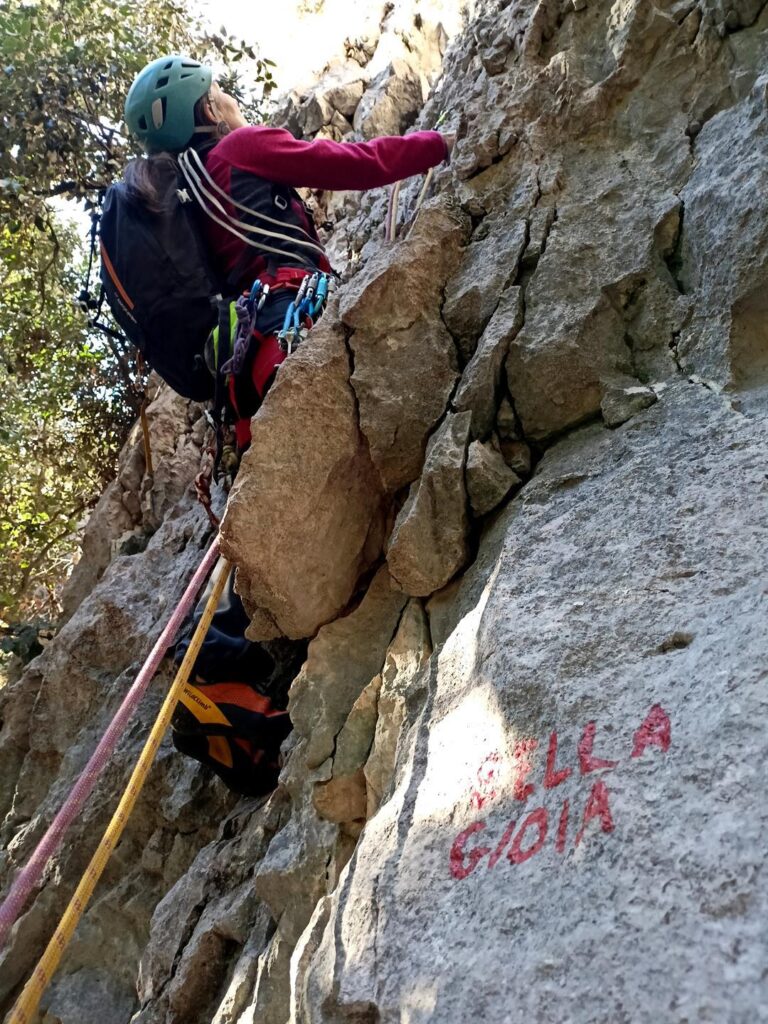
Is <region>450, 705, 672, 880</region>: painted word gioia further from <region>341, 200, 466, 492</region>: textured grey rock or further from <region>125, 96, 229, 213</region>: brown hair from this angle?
<region>125, 96, 229, 213</region>: brown hair

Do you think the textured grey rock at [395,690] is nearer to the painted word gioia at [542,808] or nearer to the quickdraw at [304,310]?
the painted word gioia at [542,808]

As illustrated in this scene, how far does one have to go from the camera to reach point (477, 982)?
1679 millimetres

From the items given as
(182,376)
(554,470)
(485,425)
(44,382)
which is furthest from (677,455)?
(44,382)

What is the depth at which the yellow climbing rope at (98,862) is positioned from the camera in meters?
2.49

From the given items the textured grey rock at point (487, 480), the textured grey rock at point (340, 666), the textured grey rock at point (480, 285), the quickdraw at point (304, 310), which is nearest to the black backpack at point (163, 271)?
the quickdraw at point (304, 310)

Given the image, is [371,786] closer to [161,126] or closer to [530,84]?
[530,84]

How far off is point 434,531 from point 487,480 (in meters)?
0.28

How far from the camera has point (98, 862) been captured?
289cm

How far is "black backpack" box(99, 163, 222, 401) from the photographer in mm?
4449

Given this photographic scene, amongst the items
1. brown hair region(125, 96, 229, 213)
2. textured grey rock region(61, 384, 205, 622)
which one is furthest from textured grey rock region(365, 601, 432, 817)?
textured grey rock region(61, 384, 205, 622)

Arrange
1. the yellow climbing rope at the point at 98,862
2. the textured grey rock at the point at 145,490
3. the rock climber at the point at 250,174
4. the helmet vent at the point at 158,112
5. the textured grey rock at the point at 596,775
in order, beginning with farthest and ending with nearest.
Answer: the textured grey rock at the point at 145,490
the helmet vent at the point at 158,112
the rock climber at the point at 250,174
the yellow climbing rope at the point at 98,862
the textured grey rock at the point at 596,775

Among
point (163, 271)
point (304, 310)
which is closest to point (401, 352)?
point (304, 310)

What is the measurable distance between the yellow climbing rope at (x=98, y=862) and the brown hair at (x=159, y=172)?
2.11 m

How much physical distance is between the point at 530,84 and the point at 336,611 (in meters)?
2.85
